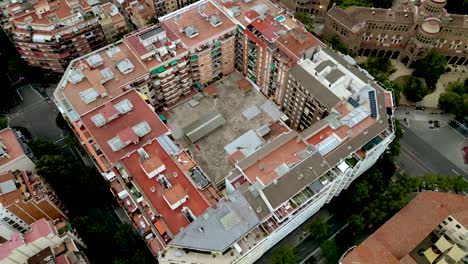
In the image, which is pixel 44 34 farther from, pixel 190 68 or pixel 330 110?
pixel 330 110


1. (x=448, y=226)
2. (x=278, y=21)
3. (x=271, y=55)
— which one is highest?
(x=278, y=21)

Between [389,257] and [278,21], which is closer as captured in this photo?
[389,257]

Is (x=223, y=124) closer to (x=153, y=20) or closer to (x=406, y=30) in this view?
(x=153, y=20)

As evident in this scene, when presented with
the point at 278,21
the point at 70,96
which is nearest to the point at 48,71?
the point at 70,96

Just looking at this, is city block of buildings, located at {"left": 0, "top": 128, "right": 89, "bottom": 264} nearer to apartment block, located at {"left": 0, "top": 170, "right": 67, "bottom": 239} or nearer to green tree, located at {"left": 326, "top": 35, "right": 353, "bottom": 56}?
Result: apartment block, located at {"left": 0, "top": 170, "right": 67, "bottom": 239}

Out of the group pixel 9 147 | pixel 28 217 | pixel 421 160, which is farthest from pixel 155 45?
pixel 421 160

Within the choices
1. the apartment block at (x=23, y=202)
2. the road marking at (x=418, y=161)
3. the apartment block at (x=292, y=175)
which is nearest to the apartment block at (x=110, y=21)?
the apartment block at (x=23, y=202)
